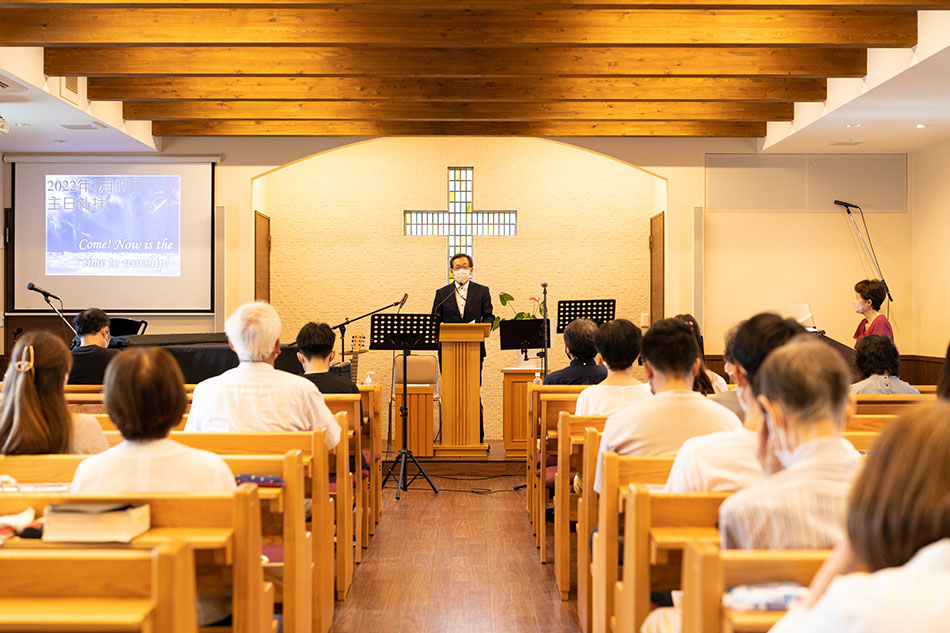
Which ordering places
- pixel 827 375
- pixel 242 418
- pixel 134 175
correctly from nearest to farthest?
pixel 827 375, pixel 242 418, pixel 134 175

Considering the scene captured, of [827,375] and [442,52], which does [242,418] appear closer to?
[827,375]

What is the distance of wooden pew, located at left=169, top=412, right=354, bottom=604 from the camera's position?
10.6 feet

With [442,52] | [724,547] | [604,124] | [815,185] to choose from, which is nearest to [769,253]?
[815,185]

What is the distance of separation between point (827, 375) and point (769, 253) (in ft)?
26.5

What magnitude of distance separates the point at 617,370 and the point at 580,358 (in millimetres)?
1297

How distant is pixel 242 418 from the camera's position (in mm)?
3680

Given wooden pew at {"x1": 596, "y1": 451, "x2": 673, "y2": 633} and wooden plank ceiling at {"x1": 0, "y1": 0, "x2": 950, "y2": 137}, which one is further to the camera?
wooden plank ceiling at {"x1": 0, "y1": 0, "x2": 950, "y2": 137}

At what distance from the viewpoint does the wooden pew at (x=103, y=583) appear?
1.66m

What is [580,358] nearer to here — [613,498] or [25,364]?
[613,498]

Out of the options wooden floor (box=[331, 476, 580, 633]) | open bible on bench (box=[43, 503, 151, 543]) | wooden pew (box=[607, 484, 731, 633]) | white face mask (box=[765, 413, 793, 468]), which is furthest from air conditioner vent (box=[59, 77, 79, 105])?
white face mask (box=[765, 413, 793, 468])

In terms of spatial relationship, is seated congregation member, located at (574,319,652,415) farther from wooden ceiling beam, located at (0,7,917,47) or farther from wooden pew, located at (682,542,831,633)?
wooden ceiling beam, located at (0,7,917,47)

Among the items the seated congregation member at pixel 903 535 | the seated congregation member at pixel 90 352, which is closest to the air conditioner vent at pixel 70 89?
the seated congregation member at pixel 90 352

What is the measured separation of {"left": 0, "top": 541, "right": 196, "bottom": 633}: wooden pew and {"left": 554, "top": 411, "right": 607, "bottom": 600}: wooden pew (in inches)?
93.7

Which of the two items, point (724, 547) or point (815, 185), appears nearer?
point (724, 547)
